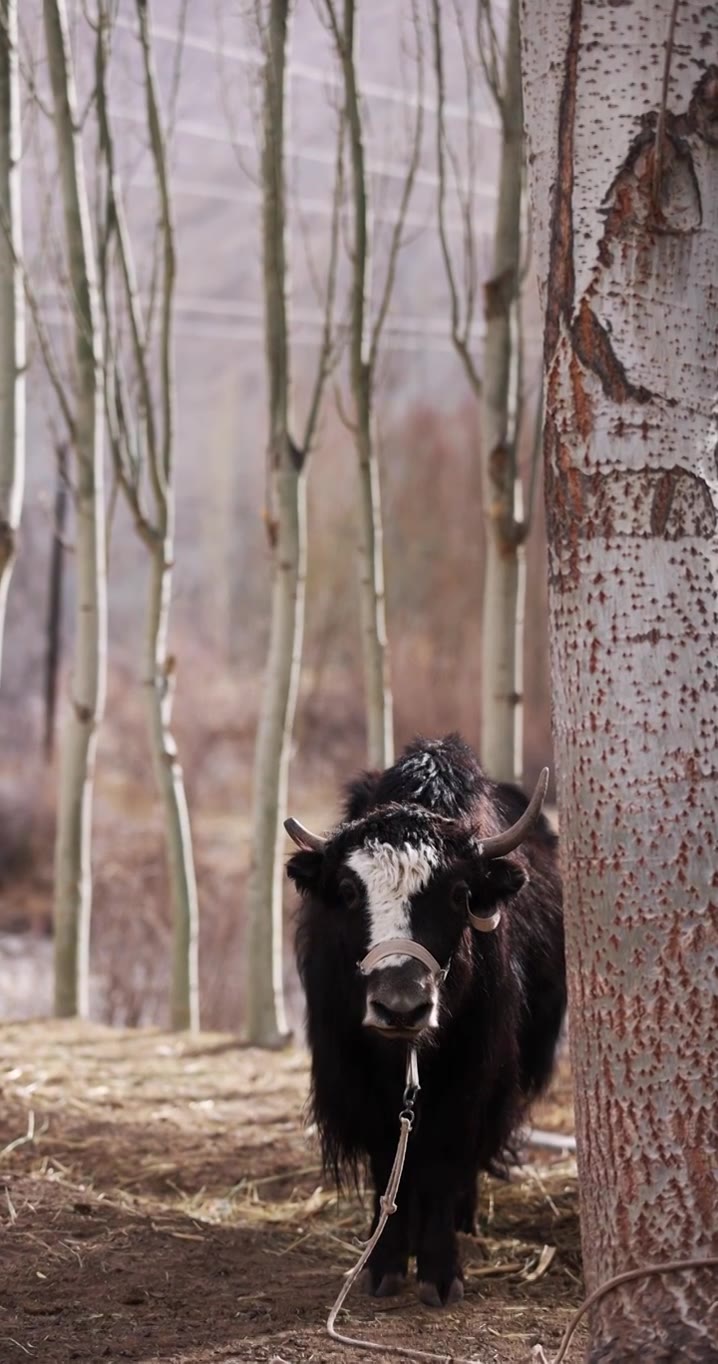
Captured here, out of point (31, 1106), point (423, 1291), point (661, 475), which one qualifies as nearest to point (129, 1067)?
point (31, 1106)

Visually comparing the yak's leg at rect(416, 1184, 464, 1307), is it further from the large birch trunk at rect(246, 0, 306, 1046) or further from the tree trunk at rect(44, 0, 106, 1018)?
the tree trunk at rect(44, 0, 106, 1018)

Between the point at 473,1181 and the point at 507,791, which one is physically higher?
the point at 507,791

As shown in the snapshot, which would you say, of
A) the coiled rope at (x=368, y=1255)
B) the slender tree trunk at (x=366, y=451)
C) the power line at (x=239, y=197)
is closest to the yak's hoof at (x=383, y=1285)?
the coiled rope at (x=368, y=1255)

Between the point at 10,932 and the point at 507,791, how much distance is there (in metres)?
13.3

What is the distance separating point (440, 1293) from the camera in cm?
421

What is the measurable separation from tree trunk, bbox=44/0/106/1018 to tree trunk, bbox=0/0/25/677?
92 cm

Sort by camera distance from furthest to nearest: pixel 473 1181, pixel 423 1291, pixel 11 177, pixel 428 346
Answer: pixel 428 346 < pixel 11 177 < pixel 473 1181 < pixel 423 1291

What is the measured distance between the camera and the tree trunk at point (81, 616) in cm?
827

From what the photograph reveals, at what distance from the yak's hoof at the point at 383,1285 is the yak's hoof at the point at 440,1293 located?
113mm

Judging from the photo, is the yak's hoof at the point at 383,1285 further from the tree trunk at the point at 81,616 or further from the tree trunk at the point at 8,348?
the tree trunk at the point at 81,616

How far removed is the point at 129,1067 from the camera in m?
7.56

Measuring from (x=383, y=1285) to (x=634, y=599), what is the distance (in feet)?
7.24

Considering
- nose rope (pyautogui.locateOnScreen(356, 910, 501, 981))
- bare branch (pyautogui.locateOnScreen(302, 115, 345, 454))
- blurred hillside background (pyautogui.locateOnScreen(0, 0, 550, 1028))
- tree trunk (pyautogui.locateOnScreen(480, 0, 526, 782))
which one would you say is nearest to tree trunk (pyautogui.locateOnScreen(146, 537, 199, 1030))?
bare branch (pyautogui.locateOnScreen(302, 115, 345, 454))

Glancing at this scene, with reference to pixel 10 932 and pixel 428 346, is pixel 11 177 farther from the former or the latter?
pixel 428 346
